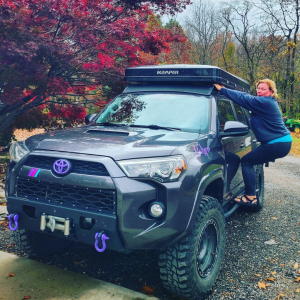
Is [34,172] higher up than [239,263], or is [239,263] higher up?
[34,172]

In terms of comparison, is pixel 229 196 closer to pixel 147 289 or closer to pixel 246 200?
pixel 246 200

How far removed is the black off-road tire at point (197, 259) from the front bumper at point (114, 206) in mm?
200

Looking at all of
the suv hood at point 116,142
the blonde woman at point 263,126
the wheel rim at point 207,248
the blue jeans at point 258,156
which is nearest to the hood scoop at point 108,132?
the suv hood at point 116,142

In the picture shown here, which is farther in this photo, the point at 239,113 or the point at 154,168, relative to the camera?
the point at 239,113

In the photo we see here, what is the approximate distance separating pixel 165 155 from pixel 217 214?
0.99m

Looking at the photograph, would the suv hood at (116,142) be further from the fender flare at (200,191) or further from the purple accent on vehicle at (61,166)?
the fender flare at (200,191)

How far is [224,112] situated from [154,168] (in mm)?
1991

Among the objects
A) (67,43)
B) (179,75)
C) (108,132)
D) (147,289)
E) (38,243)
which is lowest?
(147,289)

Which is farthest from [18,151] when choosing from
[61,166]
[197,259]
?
[197,259]

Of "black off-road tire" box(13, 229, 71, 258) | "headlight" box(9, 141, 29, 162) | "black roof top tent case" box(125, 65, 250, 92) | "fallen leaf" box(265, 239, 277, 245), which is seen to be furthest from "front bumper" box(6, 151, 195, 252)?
"fallen leaf" box(265, 239, 277, 245)

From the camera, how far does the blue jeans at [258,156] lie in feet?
13.7

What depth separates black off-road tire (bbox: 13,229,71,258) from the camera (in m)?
3.48

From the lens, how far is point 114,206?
2.55 m

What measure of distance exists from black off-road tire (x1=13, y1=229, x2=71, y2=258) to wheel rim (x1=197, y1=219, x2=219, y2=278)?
5.46ft
